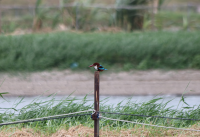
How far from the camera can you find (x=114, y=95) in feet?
21.8

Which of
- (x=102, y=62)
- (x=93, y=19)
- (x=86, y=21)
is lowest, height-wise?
(x=102, y=62)

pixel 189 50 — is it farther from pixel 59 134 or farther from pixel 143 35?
pixel 59 134

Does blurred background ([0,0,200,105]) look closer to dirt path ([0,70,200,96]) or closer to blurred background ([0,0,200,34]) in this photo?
dirt path ([0,70,200,96])

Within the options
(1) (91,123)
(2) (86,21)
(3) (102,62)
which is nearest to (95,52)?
(3) (102,62)

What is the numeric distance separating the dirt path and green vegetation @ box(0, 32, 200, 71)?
1.42 ft

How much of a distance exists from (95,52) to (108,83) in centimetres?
198

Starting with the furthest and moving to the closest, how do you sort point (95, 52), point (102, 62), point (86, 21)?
point (86, 21) → point (95, 52) → point (102, 62)

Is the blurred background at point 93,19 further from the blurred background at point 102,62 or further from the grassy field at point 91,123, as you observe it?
the grassy field at point 91,123

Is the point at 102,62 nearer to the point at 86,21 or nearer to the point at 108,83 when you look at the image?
the point at 108,83

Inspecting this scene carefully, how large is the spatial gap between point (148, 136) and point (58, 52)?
20.5ft

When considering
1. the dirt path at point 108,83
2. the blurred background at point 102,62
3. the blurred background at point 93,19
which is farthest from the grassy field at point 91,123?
the blurred background at point 93,19

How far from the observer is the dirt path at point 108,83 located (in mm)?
6934

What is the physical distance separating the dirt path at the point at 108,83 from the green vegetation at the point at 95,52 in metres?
0.43

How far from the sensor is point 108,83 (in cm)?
765
